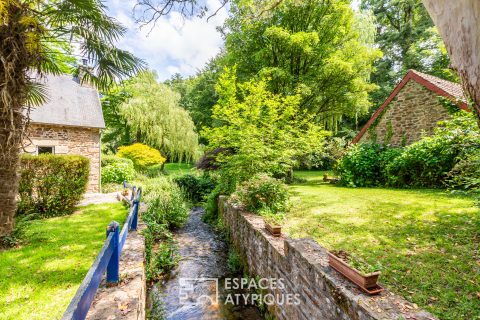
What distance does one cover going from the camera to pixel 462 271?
316cm

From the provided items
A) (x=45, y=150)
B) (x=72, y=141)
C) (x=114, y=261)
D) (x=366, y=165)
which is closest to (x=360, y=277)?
(x=114, y=261)

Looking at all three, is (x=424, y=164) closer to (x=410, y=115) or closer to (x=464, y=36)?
(x=410, y=115)

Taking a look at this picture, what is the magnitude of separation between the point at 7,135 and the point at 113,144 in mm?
17961

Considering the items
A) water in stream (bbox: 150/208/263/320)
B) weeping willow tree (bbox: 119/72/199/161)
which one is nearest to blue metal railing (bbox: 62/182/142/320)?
water in stream (bbox: 150/208/263/320)

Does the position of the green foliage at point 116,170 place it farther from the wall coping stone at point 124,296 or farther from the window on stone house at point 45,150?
the wall coping stone at point 124,296

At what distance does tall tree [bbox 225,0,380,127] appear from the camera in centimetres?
1218

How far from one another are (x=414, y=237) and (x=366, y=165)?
21.3 ft

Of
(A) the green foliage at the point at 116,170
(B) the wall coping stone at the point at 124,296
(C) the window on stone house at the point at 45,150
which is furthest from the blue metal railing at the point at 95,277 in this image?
(A) the green foliage at the point at 116,170

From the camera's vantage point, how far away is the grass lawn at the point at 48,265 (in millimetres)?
3049

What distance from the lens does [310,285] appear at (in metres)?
2.97

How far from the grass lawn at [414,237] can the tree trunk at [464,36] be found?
2393 mm

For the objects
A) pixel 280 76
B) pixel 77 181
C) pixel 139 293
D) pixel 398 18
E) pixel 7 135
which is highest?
pixel 398 18

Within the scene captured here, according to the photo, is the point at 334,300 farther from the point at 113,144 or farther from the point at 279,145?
the point at 113,144

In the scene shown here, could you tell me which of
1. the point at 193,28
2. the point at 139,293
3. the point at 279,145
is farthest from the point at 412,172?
the point at 139,293
